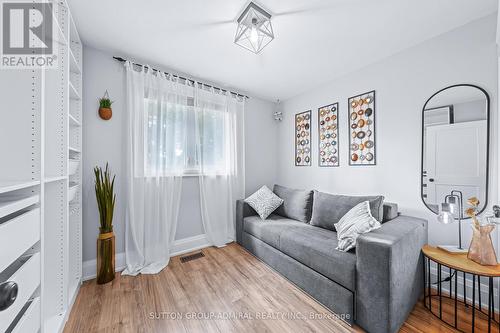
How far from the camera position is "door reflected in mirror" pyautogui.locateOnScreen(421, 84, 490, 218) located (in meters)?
1.58

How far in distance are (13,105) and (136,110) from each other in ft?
4.01

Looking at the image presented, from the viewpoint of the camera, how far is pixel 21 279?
2.46 feet

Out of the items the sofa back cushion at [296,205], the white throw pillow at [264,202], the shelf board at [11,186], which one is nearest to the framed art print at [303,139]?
the sofa back cushion at [296,205]

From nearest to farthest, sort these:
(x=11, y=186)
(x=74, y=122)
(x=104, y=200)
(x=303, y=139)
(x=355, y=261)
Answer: (x=11, y=186)
(x=355, y=261)
(x=74, y=122)
(x=104, y=200)
(x=303, y=139)

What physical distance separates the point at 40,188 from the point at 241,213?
2054 millimetres

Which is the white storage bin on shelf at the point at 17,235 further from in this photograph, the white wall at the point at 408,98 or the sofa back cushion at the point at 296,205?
the white wall at the point at 408,98

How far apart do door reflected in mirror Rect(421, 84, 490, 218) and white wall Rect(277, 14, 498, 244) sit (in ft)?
0.17

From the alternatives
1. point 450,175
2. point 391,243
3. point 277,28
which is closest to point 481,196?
point 450,175

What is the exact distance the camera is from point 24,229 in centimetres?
79

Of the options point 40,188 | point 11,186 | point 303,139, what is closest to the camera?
point 11,186

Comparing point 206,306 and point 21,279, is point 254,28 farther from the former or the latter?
point 206,306

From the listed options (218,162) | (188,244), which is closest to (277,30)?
(218,162)

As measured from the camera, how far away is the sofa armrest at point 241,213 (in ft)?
8.84

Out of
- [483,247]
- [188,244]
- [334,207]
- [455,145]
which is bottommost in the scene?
[188,244]
